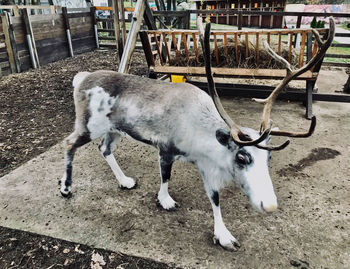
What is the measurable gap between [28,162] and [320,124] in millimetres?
4468

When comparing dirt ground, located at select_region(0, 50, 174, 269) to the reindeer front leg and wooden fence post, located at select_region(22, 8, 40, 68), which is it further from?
the reindeer front leg

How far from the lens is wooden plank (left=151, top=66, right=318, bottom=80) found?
4.76 m

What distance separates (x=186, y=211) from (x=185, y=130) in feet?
2.83

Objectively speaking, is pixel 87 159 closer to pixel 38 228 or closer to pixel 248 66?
pixel 38 228

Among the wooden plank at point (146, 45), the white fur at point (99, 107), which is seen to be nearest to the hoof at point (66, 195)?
the white fur at point (99, 107)

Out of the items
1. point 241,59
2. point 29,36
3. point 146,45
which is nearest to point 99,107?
point 146,45

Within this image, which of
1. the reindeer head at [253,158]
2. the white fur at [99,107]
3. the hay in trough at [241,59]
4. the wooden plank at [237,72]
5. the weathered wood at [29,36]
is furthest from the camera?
the weathered wood at [29,36]

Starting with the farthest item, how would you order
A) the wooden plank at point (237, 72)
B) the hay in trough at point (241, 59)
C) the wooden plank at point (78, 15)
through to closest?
the wooden plank at point (78, 15)
the hay in trough at point (241, 59)
the wooden plank at point (237, 72)

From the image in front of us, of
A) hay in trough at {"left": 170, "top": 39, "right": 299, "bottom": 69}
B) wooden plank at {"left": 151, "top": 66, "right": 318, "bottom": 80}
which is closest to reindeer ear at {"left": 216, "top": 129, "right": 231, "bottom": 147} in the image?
wooden plank at {"left": 151, "top": 66, "right": 318, "bottom": 80}

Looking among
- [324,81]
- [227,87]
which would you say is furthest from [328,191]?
[324,81]

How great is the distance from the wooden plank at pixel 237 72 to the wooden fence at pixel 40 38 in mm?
4966

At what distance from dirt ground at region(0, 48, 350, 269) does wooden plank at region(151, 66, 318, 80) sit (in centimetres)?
74

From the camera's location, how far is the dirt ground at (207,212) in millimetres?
2424

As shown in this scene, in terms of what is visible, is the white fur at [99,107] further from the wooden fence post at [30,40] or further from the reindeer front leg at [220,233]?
the wooden fence post at [30,40]
